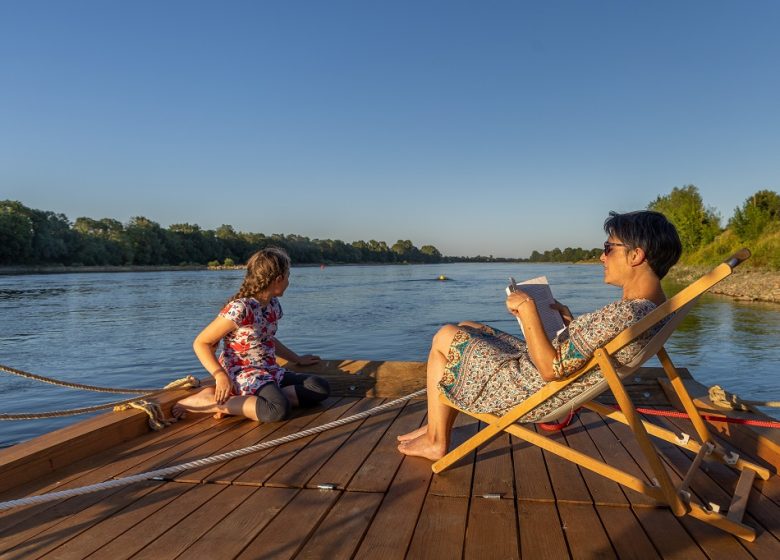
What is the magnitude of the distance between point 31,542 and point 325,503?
43.6 inches

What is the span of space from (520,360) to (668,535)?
899mm

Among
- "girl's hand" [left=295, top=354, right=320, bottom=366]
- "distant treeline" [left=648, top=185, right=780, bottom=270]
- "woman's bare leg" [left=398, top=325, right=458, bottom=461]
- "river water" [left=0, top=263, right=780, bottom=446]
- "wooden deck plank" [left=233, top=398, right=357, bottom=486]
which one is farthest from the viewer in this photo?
"distant treeline" [left=648, top=185, right=780, bottom=270]

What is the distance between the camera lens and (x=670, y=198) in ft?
211

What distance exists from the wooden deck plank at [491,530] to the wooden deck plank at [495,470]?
0.10 meters

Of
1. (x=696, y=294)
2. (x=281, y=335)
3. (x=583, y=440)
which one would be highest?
(x=696, y=294)

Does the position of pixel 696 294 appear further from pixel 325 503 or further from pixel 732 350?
pixel 732 350

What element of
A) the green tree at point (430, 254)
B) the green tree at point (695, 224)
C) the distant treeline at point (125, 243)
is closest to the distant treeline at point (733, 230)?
the green tree at point (695, 224)

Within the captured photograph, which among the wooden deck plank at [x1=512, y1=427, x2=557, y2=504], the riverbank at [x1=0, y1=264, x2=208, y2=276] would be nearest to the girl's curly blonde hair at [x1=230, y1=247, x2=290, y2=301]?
the wooden deck plank at [x1=512, y1=427, x2=557, y2=504]

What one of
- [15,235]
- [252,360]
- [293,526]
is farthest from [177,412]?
[15,235]

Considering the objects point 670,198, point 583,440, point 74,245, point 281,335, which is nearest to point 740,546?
point 583,440

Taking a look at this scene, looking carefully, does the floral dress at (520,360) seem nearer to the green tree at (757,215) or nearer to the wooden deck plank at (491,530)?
the wooden deck plank at (491,530)

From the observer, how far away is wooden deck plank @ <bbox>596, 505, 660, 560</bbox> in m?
1.92

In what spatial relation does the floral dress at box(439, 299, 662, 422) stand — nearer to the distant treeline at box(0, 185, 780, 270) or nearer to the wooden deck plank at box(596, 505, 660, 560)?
the wooden deck plank at box(596, 505, 660, 560)

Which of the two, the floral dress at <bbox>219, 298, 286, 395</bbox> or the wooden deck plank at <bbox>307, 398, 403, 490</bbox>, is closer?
the wooden deck plank at <bbox>307, 398, 403, 490</bbox>
